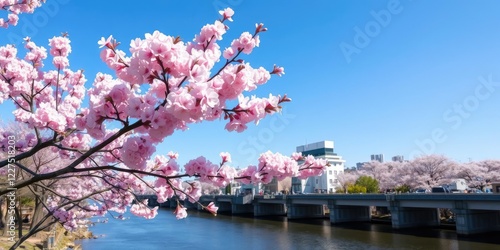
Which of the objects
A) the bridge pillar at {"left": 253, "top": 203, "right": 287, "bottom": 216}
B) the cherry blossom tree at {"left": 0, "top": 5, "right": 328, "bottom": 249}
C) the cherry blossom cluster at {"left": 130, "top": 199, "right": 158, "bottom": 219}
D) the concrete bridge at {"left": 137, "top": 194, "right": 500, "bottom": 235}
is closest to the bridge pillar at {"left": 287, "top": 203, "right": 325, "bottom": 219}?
the concrete bridge at {"left": 137, "top": 194, "right": 500, "bottom": 235}

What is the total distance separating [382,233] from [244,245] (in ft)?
42.8

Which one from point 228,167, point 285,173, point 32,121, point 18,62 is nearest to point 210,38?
point 228,167

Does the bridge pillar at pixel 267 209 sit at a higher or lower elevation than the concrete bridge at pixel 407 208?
lower

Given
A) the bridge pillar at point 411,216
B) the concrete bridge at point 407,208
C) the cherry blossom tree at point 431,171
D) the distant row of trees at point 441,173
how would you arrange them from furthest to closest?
the cherry blossom tree at point 431,171 → the distant row of trees at point 441,173 → the bridge pillar at point 411,216 → the concrete bridge at point 407,208

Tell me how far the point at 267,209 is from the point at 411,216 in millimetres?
27547

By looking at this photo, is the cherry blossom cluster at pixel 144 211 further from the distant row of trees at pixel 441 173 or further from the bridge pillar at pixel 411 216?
the distant row of trees at pixel 441 173

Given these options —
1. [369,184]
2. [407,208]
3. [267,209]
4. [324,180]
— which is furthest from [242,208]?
[407,208]

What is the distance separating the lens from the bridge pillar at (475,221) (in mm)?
29031

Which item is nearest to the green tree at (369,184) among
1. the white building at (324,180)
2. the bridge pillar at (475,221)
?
the white building at (324,180)

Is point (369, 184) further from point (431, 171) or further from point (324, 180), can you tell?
point (324, 180)

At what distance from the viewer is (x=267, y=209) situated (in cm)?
6019

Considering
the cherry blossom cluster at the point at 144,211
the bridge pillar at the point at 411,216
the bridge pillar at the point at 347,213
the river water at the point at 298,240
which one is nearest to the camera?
the cherry blossom cluster at the point at 144,211

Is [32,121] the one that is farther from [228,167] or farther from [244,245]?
[244,245]

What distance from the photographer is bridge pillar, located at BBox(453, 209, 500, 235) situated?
95.2ft
